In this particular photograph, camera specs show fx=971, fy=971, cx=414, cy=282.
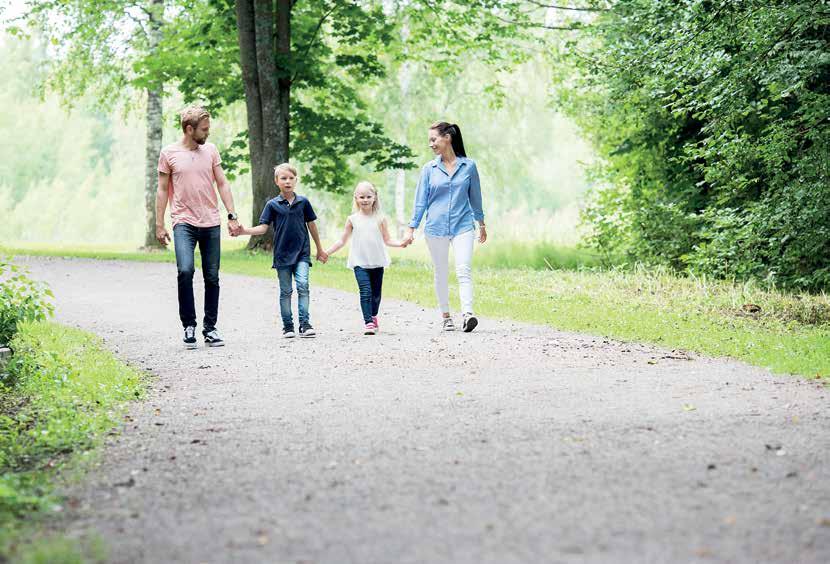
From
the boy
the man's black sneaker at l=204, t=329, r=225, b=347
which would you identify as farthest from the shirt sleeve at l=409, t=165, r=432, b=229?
the man's black sneaker at l=204, t=329, r=225, b=347

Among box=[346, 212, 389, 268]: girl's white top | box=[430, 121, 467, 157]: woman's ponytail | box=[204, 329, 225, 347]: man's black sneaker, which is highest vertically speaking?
box=[430, 121, 467, 157]: woman's ponytail

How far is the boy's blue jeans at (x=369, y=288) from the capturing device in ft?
35.9

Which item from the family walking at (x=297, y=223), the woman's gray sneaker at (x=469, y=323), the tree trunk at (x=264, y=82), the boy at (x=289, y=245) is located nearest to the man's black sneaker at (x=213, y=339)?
the family walking at (x=297, y=223)

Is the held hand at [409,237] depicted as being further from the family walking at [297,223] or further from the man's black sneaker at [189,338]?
the man's black sneaker at [189,338]

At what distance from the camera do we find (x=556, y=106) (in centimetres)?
2533

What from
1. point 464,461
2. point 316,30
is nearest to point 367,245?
point 464,461

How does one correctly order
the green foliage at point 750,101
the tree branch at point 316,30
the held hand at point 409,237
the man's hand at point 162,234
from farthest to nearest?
the tree branch at point 316,30, the green foliage at point 750,101, the held hand at point 409,237, the man's hand at point 162,234

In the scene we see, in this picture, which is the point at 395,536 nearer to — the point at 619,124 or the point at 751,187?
the point at 751,187

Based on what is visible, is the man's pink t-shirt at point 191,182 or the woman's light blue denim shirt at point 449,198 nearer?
the man's pink t-shirt at point 191,182

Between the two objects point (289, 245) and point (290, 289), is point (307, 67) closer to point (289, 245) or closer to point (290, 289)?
point (289, 245)

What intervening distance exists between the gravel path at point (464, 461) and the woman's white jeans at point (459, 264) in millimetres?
1517

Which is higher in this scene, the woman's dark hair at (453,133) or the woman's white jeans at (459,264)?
the woman's dark hair at (453,133)

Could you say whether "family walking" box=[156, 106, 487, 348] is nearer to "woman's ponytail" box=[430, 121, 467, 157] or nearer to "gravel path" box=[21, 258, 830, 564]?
"woman's ponytail" box=[430, 121, 467, 157]

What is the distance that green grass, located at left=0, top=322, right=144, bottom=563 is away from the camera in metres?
3.90
